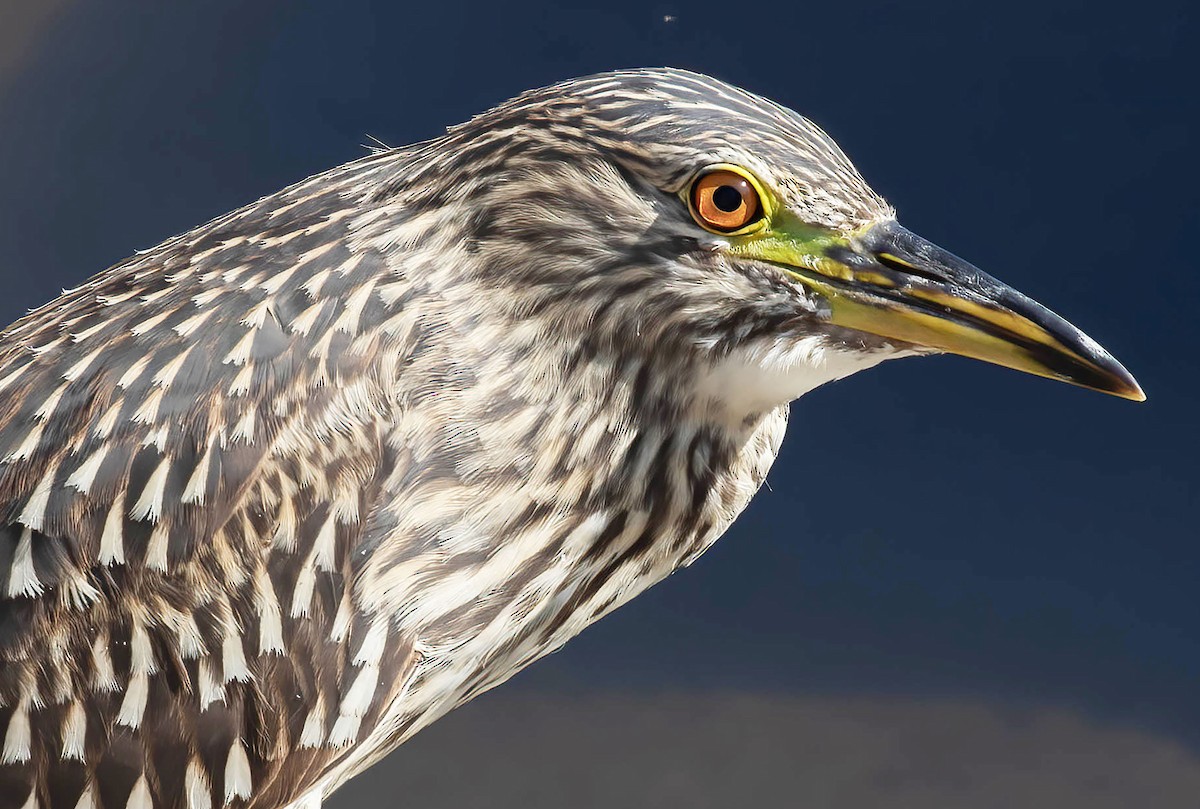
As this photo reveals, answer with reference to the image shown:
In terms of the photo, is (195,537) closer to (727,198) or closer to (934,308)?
(727,198)

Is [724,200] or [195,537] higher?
[724,200]

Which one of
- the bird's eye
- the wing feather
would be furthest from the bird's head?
the wing feather

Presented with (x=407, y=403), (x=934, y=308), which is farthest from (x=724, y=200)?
(x=407, y=403)

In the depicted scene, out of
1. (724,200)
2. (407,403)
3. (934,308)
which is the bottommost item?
(407,403)

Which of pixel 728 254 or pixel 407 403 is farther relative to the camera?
pixel 407 403

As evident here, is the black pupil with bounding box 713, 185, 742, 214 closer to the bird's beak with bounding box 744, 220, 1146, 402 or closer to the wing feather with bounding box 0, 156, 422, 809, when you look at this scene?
the bird's beak with bounding box 744, 220, 1146, 402

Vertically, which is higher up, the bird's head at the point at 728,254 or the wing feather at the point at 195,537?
the bird's head at the point at 728,254

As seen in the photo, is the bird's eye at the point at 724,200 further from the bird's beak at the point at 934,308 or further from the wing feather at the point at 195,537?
the wing feather at the point at 195,537

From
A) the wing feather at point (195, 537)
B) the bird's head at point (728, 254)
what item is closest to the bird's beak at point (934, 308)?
the bird's head at point (728, 254)
